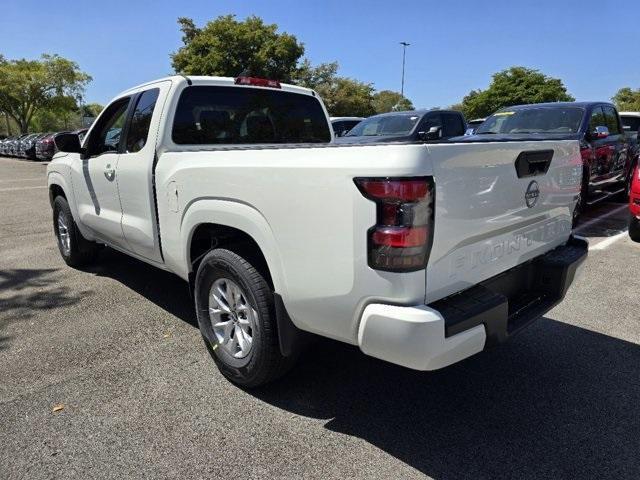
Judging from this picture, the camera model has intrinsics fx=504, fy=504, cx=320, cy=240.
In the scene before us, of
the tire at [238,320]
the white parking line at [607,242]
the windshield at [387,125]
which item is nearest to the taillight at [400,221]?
the tire at [238,320]

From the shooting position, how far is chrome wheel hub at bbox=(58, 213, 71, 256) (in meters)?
5.50

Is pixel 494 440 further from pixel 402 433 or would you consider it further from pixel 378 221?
pixel 378 221

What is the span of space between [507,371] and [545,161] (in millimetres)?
Answer: 1385

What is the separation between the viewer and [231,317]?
310 cm

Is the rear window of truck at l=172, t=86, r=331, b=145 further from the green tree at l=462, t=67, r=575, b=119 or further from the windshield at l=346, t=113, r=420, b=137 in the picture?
the green tree at l=462, t=67, r=575, b=119

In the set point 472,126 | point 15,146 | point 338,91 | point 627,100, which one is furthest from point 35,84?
point 627,100

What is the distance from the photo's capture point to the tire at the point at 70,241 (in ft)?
17.5

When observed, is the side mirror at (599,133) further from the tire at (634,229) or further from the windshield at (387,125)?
the windshield at (387,125)

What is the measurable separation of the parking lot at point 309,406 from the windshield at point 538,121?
407cm

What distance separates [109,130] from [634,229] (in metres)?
6.53

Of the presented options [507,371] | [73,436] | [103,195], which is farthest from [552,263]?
[103,195]

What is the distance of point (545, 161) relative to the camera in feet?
9.27

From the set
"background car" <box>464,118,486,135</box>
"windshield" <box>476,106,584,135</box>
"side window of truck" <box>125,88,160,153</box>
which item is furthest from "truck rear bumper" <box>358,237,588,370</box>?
"background car" <box>464,118,486,135</box>

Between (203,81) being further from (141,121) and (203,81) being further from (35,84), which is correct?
(35,84)
